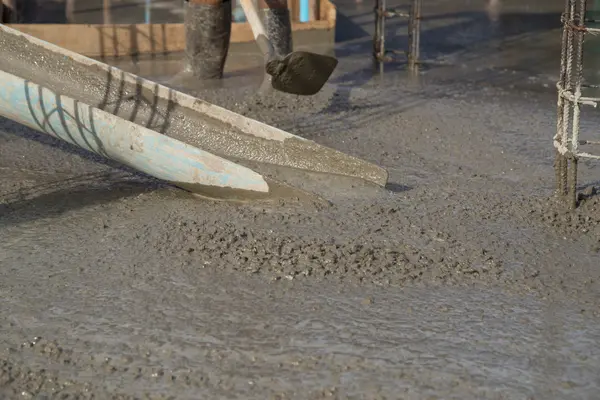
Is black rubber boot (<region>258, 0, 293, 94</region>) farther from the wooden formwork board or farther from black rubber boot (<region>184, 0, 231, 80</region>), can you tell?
the wooden formwork board

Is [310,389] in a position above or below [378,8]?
below

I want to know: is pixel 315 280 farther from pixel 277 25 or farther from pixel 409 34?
pixel 409 34

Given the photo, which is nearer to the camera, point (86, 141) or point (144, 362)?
point (144, 362)

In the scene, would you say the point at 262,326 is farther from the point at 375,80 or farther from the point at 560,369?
the point at 375,80

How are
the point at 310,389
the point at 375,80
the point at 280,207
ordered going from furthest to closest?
the point at 375,80, the point at 280,207, the point at 310,389

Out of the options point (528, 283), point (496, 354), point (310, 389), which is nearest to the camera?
point (310, 389)

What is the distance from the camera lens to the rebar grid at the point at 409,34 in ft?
35.3

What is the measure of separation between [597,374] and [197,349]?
6.06ft

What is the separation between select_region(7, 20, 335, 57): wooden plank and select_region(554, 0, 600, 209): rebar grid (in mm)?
6219

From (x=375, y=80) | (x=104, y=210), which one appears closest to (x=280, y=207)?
(x=104, y=210)

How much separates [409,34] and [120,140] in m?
5.49

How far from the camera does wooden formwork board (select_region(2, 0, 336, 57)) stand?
11.1 meters

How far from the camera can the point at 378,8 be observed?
11352 millimetres

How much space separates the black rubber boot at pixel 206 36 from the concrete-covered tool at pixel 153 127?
2073 mm
